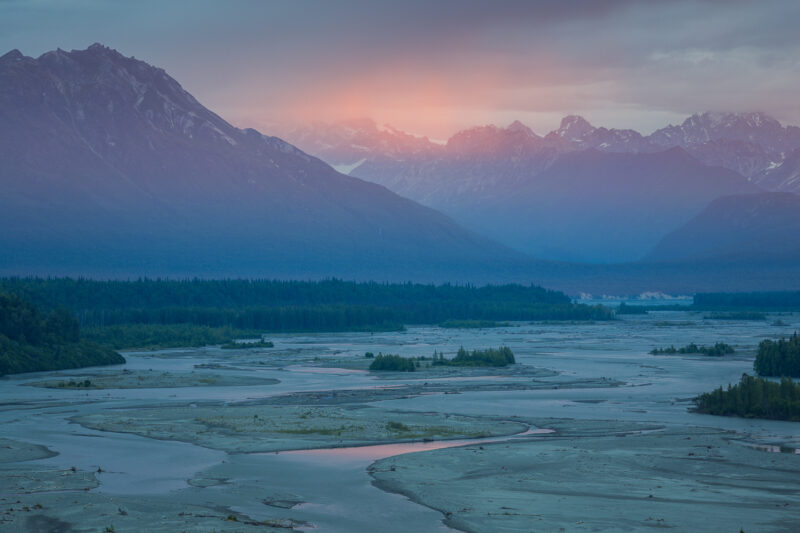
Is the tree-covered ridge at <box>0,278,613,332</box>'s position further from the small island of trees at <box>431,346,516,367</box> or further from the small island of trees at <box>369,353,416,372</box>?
the small island of trees at <box>431,346,516,367</box>

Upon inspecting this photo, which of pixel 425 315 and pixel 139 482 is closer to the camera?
pixel 139 482

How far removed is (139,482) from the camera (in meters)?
34.4

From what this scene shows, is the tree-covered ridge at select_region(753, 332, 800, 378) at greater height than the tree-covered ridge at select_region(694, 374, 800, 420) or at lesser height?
greater

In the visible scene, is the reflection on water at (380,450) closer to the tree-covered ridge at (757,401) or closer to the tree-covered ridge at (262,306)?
the tree-covered ridge at (757,401)

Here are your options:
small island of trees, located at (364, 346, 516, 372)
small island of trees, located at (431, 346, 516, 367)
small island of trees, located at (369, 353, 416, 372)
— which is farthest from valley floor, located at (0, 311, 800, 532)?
small island of trees, located at (431, 346, 516, 367)

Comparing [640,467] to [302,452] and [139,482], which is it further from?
[139,482]

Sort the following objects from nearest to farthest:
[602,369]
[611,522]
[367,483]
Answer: [611,522], [367,483], [602,369]

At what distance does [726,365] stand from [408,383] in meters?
25.0

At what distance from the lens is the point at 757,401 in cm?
4981

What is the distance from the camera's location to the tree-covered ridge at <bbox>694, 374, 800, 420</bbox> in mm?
48969

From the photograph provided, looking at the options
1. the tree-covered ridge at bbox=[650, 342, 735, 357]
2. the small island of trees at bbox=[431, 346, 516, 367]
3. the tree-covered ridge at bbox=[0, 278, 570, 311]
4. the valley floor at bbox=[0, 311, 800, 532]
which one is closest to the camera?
the valley floor at bbox=[0, 311, 800, 532]

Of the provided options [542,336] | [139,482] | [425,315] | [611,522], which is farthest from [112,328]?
[611,522]

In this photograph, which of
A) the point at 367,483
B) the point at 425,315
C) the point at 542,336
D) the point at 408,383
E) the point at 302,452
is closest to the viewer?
the point at 367,483

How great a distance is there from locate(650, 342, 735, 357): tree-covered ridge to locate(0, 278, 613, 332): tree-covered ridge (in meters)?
60.1
